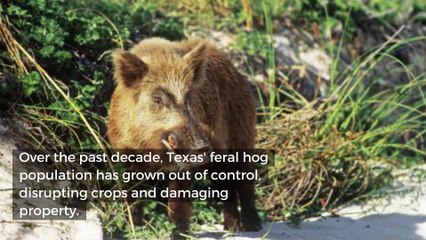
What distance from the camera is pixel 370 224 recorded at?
7.07 m

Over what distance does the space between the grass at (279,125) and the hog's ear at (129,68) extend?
0.54 metres

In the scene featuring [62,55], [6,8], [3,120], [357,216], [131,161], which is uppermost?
[6,8]

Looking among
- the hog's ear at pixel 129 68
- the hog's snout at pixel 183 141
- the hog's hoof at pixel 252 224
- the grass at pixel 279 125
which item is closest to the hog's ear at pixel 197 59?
the hog's ear at pixel 129 68

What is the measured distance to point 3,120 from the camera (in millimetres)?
6230

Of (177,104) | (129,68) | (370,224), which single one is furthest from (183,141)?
(370,224)

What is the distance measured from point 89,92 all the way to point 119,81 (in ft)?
3.57

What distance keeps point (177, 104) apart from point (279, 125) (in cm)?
267

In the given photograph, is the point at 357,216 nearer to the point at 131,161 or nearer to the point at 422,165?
the point at 422,165

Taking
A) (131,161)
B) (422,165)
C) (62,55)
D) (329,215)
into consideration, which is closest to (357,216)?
(329,215)

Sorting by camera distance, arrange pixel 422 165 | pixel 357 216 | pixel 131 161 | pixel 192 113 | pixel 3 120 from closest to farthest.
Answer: pixel 192 113 < pixel 131 161 < pixel 3 120 < pixel 357 216 < pixel 422 165

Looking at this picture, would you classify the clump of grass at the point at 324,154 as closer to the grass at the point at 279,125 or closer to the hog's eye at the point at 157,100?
the grass at the point at 279,125

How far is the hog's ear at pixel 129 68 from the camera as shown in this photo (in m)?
5.56

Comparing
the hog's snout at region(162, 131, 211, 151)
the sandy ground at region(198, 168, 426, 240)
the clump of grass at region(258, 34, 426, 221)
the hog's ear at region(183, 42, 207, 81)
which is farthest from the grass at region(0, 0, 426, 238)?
the hog's ear at region(183, 42, 207, 81)

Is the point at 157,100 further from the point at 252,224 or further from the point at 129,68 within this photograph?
the point at 252,224
